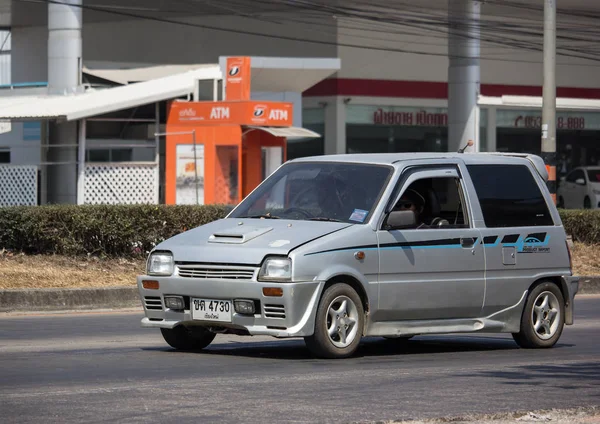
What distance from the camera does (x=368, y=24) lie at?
4631 cm

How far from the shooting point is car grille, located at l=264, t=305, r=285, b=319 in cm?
1006

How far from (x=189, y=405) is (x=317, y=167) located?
3967 mm

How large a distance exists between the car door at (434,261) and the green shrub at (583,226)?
1244cm

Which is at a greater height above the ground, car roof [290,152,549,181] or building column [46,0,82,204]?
building column [46,0,82,204]

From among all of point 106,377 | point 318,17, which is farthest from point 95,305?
point 318,17

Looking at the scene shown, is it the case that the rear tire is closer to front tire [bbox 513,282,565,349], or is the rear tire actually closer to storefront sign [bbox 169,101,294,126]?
front tire [bbox 513,282,565,349]

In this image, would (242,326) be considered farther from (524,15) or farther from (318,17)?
(524,15)

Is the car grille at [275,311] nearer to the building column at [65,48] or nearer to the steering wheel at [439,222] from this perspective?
the steering wheel at [439,222]

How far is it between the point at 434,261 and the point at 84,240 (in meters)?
8.39

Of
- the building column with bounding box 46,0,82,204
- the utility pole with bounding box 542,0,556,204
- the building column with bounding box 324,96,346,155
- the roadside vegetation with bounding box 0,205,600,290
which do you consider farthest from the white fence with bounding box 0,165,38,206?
the building column with bounding box 324,96,346,155

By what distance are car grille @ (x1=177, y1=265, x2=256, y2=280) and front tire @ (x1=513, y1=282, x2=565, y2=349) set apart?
10.1ft

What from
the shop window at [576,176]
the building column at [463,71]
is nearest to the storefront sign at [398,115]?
the building column at [463,71]

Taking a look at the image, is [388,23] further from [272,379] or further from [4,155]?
[272,379]

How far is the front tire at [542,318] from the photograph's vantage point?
1193 centimetres
